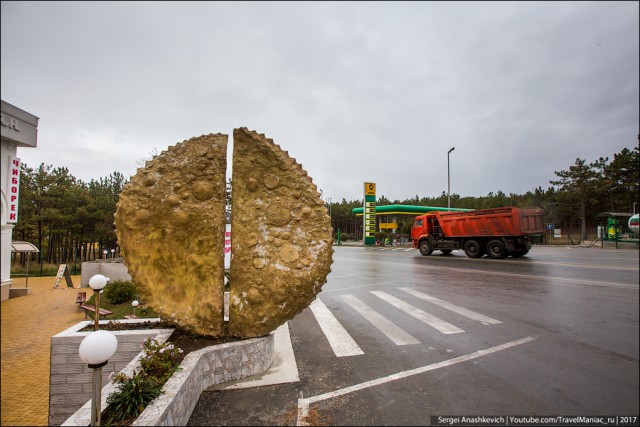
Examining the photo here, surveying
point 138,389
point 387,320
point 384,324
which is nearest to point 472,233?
point 387,320

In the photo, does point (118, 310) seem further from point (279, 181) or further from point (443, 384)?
point (443, 384)

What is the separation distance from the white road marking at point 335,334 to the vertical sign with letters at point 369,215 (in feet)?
83.8

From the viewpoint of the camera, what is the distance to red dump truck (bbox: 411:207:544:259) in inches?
459

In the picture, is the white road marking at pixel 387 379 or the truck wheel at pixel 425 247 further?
the truck wheel at pixel 425 247

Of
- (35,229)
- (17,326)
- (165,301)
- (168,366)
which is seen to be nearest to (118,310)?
(165,301)

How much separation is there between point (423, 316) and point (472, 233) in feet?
33.7

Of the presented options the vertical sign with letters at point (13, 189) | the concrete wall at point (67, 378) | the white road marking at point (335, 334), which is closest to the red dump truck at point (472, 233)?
the white road marking at point (335, 334)

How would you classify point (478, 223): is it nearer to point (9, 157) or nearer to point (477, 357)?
point (477, 357)

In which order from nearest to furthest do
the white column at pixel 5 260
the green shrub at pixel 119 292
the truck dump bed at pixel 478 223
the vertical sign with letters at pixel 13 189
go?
the white column at pixel 5 260 < the vertical sign with letters at pixel 13 189 < the green shrub at pixel 119 292 < the truck dump bed at pixel 478 223

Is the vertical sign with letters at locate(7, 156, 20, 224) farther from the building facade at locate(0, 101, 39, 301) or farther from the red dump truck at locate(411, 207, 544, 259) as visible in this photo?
the red dump truck at locate(411, 207, 544, 259)

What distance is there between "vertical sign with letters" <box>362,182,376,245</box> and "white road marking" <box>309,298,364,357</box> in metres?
25.5

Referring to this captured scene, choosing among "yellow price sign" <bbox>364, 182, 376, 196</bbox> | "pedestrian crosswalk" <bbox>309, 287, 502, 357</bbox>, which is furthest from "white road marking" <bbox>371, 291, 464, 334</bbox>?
"yellow price sign" <bbox>364, 182, 376, 196</bbox>

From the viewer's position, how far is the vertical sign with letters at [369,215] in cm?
3194

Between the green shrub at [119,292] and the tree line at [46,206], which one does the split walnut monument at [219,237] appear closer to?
the tree line at [46,206]
